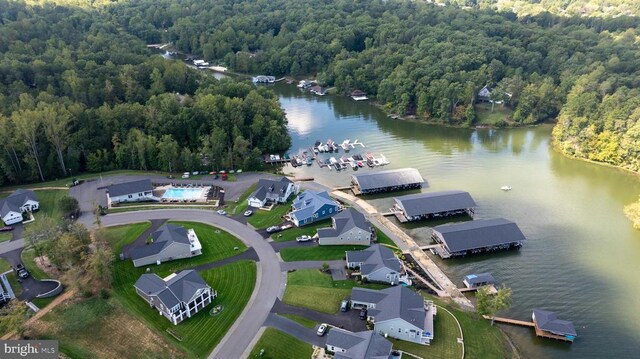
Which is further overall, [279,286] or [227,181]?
[227,181]

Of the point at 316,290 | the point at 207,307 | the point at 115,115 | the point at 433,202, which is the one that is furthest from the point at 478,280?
the point at 115,115

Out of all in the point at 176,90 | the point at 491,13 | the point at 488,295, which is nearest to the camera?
the point at 488,295

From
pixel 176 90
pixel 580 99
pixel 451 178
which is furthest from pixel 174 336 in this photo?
pixel 580 99

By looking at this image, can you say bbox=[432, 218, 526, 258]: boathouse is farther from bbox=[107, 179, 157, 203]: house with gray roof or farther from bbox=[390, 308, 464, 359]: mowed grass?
bbox=[107, 179, 157, 203]: house with gray roof

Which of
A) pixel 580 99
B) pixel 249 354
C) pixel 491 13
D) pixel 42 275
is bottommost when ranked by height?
pixel 249 354

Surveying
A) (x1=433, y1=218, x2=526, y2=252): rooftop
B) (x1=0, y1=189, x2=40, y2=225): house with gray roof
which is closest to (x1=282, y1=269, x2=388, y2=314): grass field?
(x1=433, y1=218, x2=526, y2=252): rooftop

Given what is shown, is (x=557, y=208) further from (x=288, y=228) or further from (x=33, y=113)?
(x=33, y=113)
